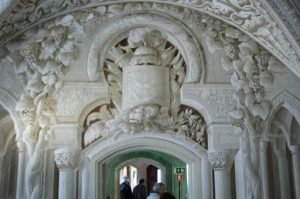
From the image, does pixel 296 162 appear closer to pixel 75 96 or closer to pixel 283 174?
pixel 283 174

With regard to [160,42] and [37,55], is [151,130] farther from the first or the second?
[37,55]

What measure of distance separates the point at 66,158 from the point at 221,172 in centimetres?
208

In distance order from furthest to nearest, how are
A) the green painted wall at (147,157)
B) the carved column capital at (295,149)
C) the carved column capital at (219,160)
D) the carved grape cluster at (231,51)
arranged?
the carved column capital at (295,149)
the green painted wall at (147,157)
the carved grape cluster at (231,51)
the carved column capital at (219,160)

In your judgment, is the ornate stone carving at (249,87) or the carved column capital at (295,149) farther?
the carved column capital at (295,149)

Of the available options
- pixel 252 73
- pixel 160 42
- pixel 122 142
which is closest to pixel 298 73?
pixel 252 73

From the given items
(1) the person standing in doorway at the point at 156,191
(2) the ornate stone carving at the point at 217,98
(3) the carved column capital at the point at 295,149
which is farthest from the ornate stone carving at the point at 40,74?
(3) the carved column capital at the point at 295,149

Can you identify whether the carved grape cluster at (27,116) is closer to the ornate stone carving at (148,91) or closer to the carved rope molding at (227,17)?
the ornate stone carving at (148,91)

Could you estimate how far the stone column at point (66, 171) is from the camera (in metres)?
7.14

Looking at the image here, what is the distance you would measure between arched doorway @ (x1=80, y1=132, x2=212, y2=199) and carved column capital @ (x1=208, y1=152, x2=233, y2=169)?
0.15 metres

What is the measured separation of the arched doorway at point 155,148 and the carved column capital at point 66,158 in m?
0.21

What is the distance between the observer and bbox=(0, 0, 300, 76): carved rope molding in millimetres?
7062

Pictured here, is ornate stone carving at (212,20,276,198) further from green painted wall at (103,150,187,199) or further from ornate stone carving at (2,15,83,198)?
ornate stone carving at (2,15,83,198)

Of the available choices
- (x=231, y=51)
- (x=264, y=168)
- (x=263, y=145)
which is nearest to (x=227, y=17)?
(x=231, y=51)

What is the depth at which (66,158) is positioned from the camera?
282 inches
